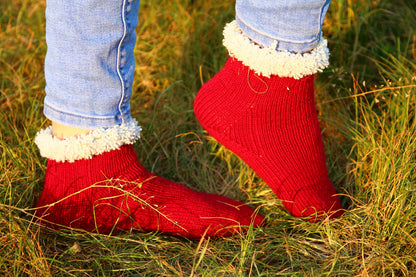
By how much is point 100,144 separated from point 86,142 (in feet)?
0.10

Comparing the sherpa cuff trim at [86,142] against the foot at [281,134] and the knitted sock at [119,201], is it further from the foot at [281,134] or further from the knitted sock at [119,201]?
the foot at [281,134]

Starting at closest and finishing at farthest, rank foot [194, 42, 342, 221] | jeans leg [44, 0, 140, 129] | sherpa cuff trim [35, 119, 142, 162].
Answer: jeans leg [44, 0, 140, 129]
sherpa cuff trim [35, 119, 142, 162]
foot [194, 42, 342, 221]

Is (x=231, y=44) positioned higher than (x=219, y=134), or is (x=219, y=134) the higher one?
(x=231, y=44)

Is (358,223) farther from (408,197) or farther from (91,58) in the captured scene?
(91,58)

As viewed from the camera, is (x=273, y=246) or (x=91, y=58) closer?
(x=91, y=58)

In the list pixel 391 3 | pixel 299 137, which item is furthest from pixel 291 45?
pixel 391 3

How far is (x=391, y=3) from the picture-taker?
1688 mm

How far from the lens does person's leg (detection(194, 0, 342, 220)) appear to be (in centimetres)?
95

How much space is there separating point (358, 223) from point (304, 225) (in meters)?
0.13

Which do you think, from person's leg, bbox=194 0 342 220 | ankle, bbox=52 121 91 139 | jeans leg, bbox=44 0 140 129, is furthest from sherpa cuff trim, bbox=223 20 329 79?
ankle, bbox=52 121 91 139

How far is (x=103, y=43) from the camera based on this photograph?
2.78 feet

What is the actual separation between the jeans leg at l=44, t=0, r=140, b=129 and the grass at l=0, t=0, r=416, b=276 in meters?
0.24

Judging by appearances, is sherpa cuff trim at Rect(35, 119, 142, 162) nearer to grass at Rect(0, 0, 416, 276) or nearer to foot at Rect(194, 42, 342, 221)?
grass at Rect(0, 0, 416, 276)

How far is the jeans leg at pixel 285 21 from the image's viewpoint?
2.89 feet
